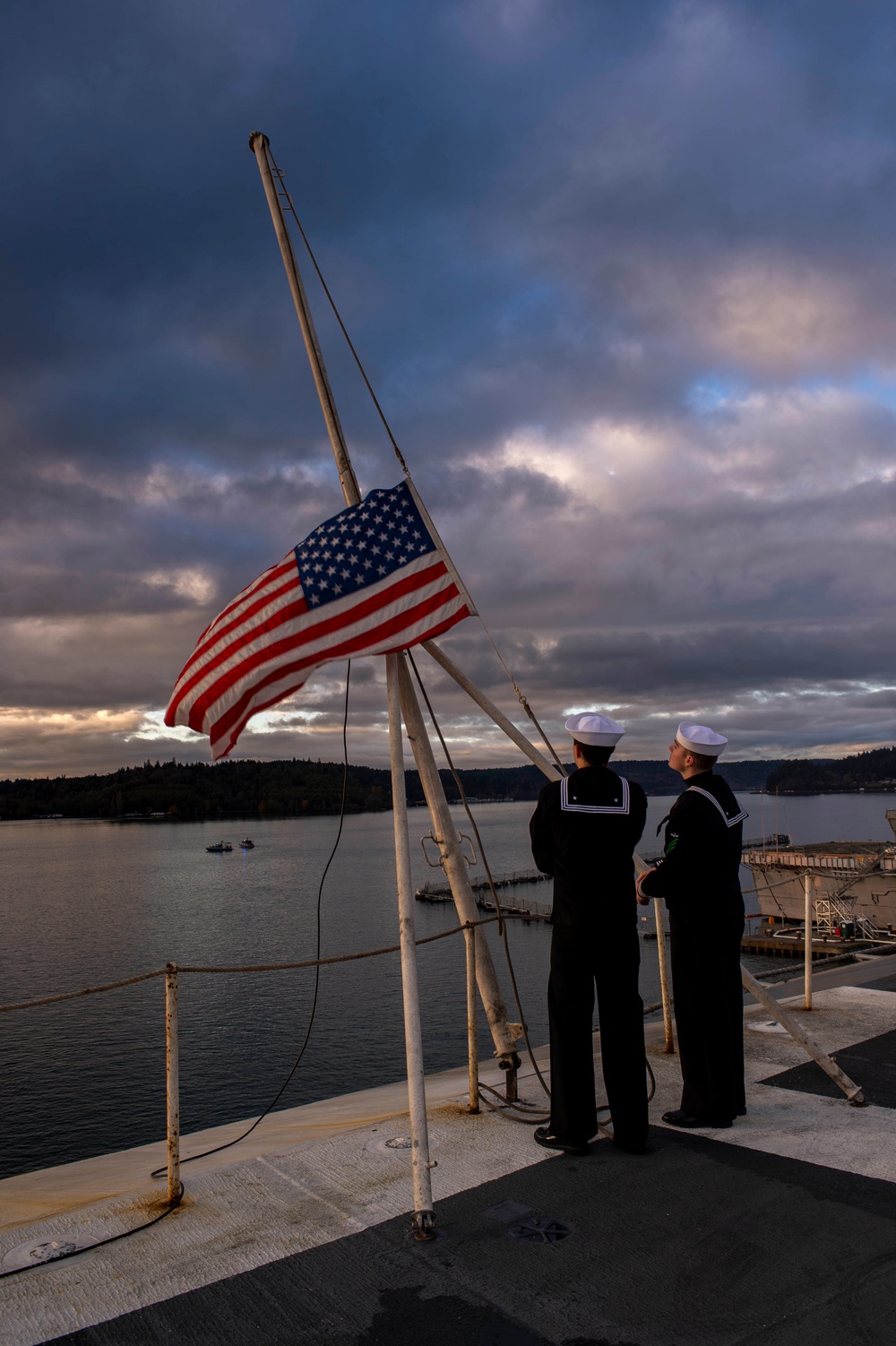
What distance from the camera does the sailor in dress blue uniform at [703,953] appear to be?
5051mm

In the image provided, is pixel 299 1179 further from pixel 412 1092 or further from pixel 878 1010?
pixel 878 1010

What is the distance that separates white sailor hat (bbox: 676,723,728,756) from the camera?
5391 millimetres

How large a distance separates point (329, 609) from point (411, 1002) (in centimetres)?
214

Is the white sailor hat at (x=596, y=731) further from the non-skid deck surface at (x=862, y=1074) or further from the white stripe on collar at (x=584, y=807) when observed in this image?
the non-skid deck surface at (x=862, y=1074)

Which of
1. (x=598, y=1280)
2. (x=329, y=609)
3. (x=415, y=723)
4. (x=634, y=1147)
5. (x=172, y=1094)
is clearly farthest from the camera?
(x=415, y=723)

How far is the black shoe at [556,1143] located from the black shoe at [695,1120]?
747 millimetres

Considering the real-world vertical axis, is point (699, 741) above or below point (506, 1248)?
above

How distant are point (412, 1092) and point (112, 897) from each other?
86.7 meters

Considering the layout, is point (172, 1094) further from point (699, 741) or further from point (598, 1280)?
point (699, 741)

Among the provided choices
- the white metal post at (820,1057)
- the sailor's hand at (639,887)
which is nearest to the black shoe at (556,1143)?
the sailor's hand at (639,887)

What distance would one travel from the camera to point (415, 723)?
233 inches

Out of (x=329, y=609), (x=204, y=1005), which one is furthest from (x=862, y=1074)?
(x=204, y=1005)

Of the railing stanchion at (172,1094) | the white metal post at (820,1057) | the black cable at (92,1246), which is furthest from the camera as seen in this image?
the white metal post at (820,1057)

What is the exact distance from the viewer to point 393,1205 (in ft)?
13.5
